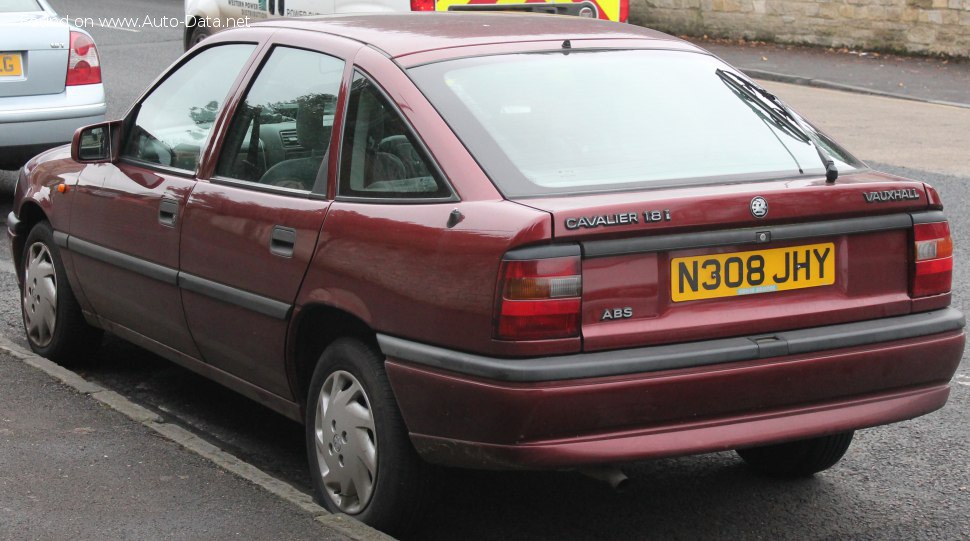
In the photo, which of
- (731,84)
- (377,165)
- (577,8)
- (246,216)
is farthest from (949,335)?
(577,8)

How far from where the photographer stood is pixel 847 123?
48.8 feet

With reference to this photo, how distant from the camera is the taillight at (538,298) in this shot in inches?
145

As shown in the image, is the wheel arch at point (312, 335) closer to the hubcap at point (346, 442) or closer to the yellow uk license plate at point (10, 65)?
the hubcap at point (346, 442)

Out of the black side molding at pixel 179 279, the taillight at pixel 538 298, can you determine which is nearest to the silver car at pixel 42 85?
the black side molding at pixel 179 279

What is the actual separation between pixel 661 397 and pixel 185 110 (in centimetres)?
252

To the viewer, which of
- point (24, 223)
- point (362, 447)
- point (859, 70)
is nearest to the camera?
point (362, 447)

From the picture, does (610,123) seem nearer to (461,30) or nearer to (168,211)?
(461,30)

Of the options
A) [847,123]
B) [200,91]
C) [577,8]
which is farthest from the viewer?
[847,123]

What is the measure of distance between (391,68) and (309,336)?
886mm

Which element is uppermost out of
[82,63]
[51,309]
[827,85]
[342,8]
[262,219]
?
[342,8]

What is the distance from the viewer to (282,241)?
4.49m

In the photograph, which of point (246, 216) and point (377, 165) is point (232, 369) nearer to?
point (246, 216)

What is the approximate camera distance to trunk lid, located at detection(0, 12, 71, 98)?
30.4ft

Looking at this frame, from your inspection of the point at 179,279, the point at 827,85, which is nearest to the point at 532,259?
the point at 179,279
